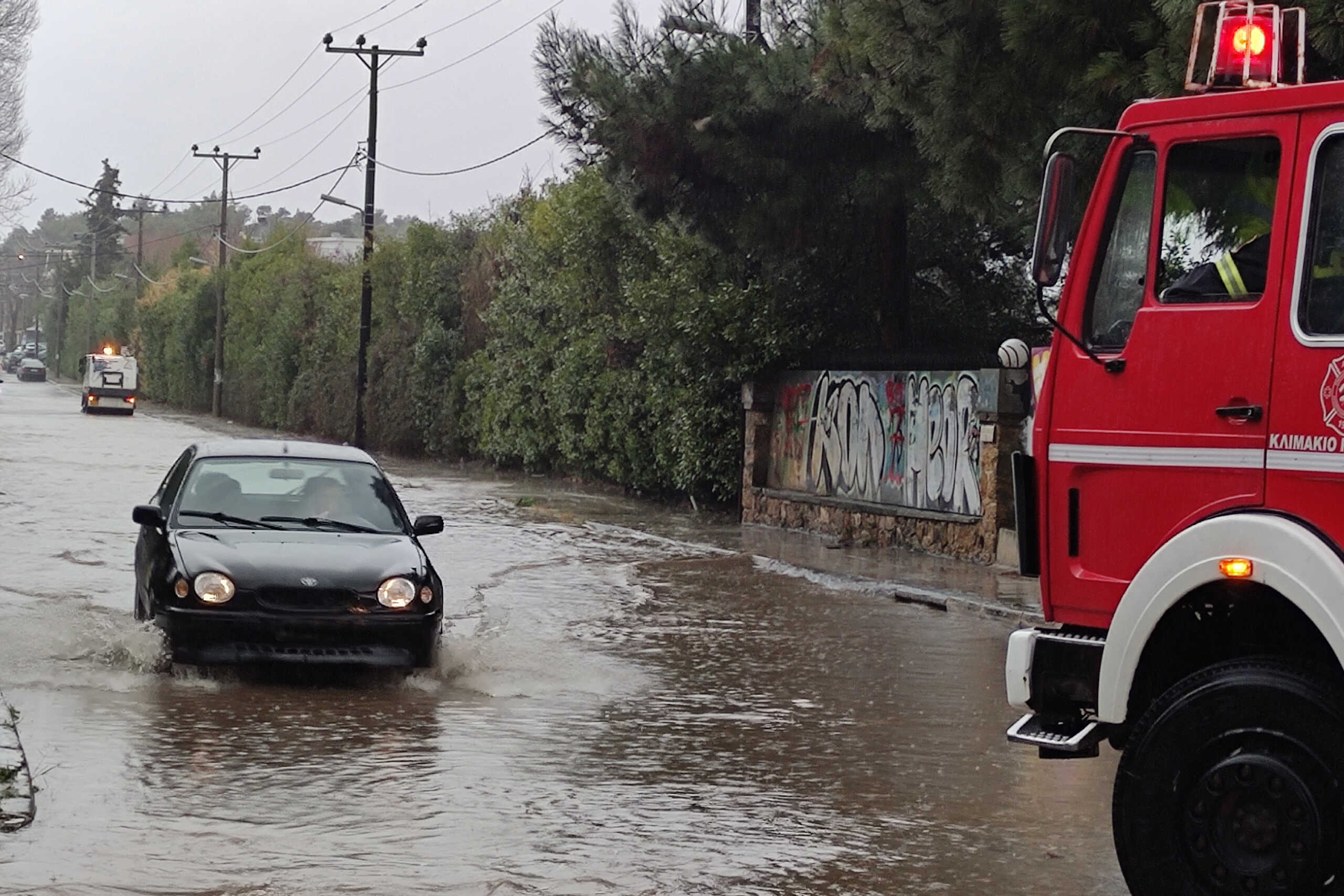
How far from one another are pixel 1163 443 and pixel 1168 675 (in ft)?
2.54

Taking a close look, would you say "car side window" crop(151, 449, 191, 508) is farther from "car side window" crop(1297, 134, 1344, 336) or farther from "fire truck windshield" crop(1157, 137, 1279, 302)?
"car side window" crop(1297, 134, 1344, 336)

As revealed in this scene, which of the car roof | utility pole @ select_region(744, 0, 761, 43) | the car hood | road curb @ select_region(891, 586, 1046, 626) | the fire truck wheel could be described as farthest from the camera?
utility pole @ select_region(744, 0, 761, 43)

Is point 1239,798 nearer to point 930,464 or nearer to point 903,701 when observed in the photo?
point 903,701

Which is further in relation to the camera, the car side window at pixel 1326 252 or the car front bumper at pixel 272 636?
the car front bumper at pixel 272 636

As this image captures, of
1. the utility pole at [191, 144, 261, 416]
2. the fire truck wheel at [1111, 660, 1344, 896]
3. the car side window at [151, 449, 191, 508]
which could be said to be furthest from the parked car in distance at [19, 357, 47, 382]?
the fire truck wheel at [1111, 660, 1344, 896]

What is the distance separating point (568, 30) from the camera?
68.8 feet

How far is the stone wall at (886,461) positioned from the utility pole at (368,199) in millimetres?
20679

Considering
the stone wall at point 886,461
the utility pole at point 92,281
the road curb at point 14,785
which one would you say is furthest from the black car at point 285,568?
the utility pole at point 92,281

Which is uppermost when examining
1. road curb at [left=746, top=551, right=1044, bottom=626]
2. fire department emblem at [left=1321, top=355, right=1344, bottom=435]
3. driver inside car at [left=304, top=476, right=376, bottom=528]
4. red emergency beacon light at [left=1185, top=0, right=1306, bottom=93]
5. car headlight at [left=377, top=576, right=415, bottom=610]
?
red emergency beacon light at [left=1185, top=0, right=1306, bottom=93]

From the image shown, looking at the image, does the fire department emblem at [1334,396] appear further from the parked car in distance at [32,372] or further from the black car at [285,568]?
the parked car in distance at [32,372]

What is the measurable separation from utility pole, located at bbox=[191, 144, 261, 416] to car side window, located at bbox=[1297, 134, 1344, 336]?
64176mm

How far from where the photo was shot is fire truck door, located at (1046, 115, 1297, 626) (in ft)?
18.4

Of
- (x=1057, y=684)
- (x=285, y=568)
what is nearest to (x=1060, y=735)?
(x=1057, y=684)

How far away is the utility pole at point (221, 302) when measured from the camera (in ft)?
221
